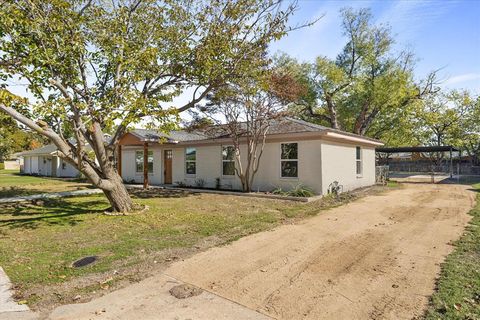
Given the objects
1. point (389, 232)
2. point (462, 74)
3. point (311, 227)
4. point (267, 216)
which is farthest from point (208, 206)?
point (462, 74)

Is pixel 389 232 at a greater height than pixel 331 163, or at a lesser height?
lesser

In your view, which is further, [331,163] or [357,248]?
[331,163]

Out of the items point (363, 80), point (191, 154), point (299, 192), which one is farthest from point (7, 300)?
point (363, 80)

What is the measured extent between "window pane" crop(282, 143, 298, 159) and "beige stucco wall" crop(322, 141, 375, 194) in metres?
1.23

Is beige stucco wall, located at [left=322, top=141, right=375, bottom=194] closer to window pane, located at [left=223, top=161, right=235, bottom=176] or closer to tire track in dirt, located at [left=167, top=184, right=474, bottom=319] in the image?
window pane, located at [left=223, top=161, right=235, bottom=176]

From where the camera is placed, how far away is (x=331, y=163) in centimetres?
1381

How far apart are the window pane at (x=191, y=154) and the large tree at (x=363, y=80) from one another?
37.1 ft

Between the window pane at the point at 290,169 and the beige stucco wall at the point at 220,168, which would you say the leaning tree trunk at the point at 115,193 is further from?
the window pane at the point at 290,169

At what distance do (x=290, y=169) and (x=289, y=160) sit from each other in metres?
0.40

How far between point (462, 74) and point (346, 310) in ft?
107

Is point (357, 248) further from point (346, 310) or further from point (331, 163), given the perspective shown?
point (331, 163)

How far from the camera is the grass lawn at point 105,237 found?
4.44 metres

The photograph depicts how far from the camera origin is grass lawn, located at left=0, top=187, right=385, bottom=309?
4.44 metres

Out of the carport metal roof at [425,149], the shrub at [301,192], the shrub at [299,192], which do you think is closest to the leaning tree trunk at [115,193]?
the shrub at [299,192]
